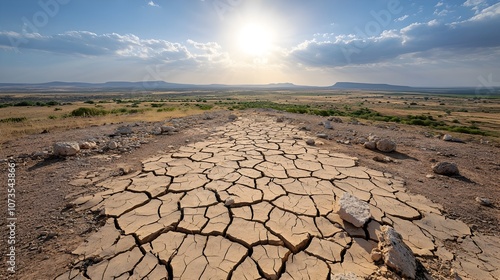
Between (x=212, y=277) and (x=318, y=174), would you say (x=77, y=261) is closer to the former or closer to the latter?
(x=212, y=277)

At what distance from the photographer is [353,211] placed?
252cm

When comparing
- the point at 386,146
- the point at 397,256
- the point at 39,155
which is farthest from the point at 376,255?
the point at 39,155

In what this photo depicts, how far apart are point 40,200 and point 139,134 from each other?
13.6 ft

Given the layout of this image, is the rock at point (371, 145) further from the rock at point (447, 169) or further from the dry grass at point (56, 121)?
the dry grass at point (56, 121)

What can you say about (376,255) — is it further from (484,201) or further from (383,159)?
(383,159)

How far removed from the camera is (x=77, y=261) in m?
2.00

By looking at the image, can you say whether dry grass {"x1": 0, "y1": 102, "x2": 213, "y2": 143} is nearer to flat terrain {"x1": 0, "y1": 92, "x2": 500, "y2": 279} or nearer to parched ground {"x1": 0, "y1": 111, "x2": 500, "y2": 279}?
flat terrain {"x1": 0, "y1": 92, "x2": 500, "y2": 279}

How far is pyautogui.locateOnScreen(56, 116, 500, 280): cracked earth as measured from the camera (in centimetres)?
197

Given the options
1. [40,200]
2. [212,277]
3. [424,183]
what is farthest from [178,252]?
[424,183]

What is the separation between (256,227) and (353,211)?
1.18 m

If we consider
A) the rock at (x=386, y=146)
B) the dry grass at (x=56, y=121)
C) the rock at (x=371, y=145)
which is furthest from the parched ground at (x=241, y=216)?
the dry grass at (x=56, y=121)

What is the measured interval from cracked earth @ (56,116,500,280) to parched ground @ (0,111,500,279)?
14 mm

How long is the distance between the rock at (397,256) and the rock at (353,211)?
360 millimetres

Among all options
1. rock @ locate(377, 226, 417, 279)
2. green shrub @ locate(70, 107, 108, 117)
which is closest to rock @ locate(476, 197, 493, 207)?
rock @ locate(377, 226, 417, 279)
